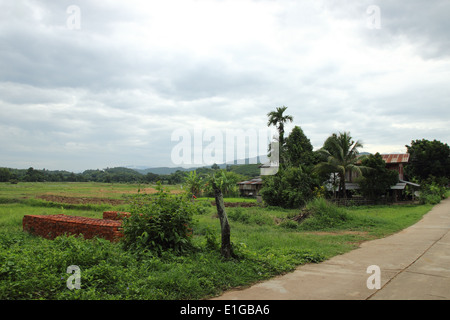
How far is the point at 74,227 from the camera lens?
8.38 metres

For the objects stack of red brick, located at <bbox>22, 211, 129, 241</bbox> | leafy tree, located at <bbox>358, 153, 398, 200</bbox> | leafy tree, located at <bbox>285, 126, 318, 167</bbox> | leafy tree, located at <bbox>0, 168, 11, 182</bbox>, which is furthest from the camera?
leafy tree, located at <bbox>0, 168, 11, 182</bbox>

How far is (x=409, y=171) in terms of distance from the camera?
133 feet

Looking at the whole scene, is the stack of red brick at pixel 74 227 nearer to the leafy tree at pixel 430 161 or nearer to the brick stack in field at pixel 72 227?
the brick stack in field at pixel 72 227

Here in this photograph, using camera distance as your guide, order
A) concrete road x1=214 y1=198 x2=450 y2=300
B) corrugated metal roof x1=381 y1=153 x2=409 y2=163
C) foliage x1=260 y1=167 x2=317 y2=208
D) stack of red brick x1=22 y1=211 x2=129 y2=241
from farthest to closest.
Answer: corrugated metal roof x1=381 y1=153 x2=409 y2=163, foliage x1=260 y1=167 x2=317 y2=208, stack of red brick x1=22 y1=211 x2=129 y2=241, concrete road x1=214 y1=198 x2=450 y2=300

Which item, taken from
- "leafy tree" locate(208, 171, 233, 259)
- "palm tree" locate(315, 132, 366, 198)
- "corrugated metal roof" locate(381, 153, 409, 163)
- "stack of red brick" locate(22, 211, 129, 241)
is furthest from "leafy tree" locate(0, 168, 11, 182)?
"corrugated metal roof" locate(381, 153, 409, 163)

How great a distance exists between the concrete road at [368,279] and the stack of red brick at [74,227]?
4020 millimetres

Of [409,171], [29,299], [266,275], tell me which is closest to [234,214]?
[266,275]

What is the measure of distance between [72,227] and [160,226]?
3683mm

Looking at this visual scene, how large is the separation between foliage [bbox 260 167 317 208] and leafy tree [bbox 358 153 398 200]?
5005 mm

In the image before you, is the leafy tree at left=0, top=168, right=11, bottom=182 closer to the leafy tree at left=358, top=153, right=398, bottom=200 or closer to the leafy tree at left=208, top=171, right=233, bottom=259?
the leafy tree at left=208, top=171, right=233, bottom=259

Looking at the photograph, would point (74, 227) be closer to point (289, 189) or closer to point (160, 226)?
point (160, 226)

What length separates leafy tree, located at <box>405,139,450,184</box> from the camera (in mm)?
37781

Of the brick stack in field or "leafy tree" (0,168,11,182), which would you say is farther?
"leafy tree" (0,168,11,182)

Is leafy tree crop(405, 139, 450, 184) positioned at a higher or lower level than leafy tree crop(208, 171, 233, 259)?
higher
